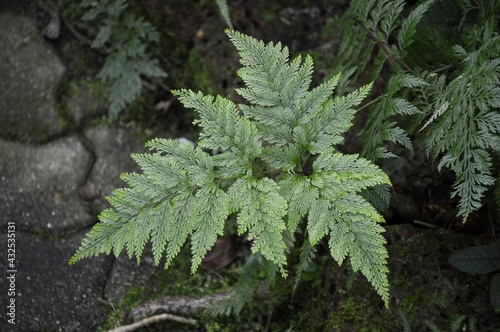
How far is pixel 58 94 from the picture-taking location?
3.42 meters

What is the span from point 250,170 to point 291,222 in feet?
0.82

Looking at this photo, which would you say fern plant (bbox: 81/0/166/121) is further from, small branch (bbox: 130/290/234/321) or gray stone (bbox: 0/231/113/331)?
small branch (bbox: 130/290/234/321)

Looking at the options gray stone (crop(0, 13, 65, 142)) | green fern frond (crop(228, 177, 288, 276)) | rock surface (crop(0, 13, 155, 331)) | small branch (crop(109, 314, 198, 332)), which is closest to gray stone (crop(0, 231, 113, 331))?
rock surface (crop(0, 13, 155, 331))

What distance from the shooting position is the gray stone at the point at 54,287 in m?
2.61

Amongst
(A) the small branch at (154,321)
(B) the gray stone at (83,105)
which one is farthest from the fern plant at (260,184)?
(B) the gray stone at (83,105)

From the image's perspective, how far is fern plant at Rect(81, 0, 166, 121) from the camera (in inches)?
129

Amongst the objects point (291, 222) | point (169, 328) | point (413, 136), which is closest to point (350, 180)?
point (291, 222)

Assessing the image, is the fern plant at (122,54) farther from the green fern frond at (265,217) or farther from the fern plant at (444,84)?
the green fern frond at (265,217)

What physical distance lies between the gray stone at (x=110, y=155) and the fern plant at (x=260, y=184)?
46.7 inches

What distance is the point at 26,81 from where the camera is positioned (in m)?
3.42

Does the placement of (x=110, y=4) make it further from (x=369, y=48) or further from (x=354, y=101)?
(x=354, y=101)

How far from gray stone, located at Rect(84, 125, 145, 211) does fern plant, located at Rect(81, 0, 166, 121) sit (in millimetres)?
119

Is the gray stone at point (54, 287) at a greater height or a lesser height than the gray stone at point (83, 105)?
lesser

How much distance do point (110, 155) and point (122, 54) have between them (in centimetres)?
65
